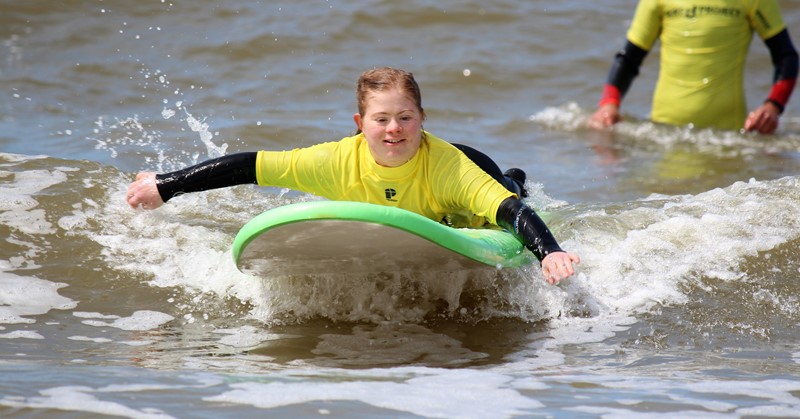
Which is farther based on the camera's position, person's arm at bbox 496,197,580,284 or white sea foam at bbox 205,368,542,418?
person's arm at bbox 496,197,580,284

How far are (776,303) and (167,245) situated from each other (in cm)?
303

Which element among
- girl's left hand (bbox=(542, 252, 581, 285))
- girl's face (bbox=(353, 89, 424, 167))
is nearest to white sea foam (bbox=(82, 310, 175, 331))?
girl's face (bbox=(353, 89, 424, 167))

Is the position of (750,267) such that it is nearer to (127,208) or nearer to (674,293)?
(674,293)

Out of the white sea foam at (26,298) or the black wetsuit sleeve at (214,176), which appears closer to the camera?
the white sea foam at (26,298)

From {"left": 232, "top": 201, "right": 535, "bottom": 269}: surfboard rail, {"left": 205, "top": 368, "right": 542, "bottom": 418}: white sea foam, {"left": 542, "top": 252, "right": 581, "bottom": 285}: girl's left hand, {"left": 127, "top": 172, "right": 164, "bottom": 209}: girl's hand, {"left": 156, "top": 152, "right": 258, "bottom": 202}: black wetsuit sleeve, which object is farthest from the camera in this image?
{"left": 127, "top": 172, "right": 164, "bottom": 209}: girl's hand

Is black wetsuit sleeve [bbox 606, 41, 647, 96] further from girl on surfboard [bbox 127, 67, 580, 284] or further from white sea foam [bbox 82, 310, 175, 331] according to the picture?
white sea foam [bbox 82, 310, 175, 331]

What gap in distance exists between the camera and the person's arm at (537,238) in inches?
160

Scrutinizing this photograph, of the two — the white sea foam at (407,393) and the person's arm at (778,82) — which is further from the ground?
the person's arm at (778,82)

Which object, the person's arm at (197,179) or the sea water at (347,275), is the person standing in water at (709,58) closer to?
the sea water at (347,275)

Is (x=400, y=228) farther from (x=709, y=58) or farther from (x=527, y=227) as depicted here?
(x=709, y=58)

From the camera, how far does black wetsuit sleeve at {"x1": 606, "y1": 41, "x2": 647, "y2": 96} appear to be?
8578mm

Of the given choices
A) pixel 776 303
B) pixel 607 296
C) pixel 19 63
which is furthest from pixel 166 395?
pixel 19 63

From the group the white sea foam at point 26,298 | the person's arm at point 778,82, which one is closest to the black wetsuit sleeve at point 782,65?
the person's arm at point 778,82

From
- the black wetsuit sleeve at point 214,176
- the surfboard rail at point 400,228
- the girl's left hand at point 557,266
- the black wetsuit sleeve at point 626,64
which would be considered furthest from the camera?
the black wetsuit sleeve at point 626,64
